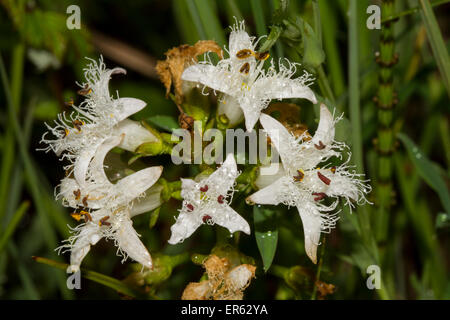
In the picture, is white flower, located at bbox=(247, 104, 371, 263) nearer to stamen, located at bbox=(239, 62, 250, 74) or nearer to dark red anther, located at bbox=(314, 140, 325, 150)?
dark red anther, located at bbox=(314, 140, 325, 150)

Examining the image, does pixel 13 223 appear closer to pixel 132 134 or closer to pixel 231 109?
pixel 132 134

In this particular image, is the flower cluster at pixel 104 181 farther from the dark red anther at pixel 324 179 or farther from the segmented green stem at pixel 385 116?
the segmented green stem at pixel 385 116

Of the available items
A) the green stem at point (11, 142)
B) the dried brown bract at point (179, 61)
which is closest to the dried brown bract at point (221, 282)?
the dried brown bract at point (179, 61)

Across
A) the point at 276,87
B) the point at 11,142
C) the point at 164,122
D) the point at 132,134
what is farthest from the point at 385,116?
the point at 11,142

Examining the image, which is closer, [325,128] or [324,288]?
[325,128]

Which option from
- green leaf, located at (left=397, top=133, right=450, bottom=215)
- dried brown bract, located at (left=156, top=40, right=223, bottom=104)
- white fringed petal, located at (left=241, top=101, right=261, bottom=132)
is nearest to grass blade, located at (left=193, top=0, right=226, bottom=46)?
dried brown bract, located at (left=156, top=40, right=223, bottom=104)
